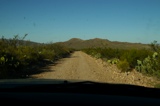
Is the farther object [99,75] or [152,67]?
[99,75]

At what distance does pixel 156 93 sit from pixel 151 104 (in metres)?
0.71

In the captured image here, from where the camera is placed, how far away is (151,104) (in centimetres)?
275

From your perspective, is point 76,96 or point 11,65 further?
point 11,65

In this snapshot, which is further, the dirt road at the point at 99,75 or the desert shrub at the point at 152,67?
the desert shrub at the point at 152,67

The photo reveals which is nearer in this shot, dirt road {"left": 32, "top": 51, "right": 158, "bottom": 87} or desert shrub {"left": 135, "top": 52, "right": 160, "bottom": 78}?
dirt road {"left": 32, "top": 51, "right": 158, "bottom": 87}

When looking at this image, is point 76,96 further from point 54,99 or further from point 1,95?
point 1,95

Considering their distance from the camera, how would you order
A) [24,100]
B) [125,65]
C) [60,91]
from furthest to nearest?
[125,65] < [60,91] < [24,100]

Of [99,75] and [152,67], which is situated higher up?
[152,67]

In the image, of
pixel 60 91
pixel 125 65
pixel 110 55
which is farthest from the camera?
pixel 110 55

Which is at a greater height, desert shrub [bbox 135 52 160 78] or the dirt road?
desert shrub [bbox 135 52 160 78]

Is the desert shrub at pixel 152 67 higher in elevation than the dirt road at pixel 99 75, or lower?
higher

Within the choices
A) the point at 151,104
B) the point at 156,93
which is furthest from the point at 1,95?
the point at 156,93

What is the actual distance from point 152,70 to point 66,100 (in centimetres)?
1650

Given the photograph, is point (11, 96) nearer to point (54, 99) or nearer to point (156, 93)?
point (54, 99)
